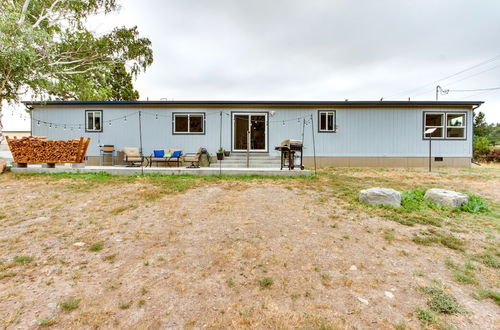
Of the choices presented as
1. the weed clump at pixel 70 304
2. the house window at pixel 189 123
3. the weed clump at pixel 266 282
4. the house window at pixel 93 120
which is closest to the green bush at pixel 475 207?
the weed clump at pixel 266 282

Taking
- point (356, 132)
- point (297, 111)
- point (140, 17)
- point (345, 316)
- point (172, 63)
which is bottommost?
point (345, 316)

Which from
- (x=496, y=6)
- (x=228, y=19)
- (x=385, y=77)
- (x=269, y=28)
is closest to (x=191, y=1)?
(x=228, y=19)

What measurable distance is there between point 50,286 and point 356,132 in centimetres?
1194

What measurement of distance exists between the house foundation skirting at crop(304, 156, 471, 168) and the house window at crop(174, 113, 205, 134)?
575 centimetres

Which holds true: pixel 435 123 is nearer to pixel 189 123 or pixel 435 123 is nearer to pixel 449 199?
pixel 449 199

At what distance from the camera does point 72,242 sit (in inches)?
108

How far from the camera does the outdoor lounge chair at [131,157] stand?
9.75 m

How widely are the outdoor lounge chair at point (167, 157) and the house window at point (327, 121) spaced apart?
7.02 metres

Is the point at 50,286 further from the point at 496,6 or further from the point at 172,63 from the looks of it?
the point at 496,6

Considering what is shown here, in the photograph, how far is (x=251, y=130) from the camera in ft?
38.5

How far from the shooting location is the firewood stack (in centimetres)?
791

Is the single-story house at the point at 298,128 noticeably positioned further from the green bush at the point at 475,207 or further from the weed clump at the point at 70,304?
the weed clump at the point at 70,304

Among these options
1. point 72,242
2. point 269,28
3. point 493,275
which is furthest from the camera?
point 269,28

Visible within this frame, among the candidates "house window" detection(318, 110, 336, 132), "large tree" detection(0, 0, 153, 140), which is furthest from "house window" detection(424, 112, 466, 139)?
"large tree" detection(0, 0, 153, 140)
